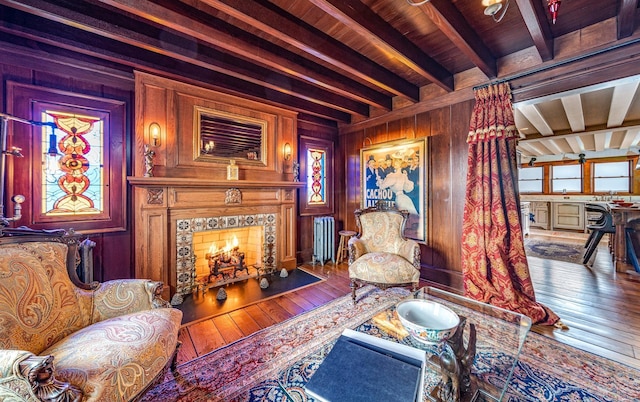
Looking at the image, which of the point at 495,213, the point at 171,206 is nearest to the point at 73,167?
the point at 171,206

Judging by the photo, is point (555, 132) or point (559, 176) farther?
point (559, 176)

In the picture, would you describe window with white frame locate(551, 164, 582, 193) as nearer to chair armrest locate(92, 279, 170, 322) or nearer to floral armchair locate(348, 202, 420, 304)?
floral armchair locate(348, 202, 420, 304)

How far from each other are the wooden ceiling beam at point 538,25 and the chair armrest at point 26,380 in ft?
9.85

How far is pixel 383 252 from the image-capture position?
2680 millimetres

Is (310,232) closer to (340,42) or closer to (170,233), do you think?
(170,233)

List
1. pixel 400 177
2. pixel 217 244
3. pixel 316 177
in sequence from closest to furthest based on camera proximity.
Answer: pixel 217 244 < pixel 400 177 < pixel 316 177

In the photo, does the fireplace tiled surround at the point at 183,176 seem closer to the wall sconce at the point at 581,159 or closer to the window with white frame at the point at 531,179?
the window with white frame at the point at 531,179

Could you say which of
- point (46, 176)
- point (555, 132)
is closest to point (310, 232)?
point (46, 176)

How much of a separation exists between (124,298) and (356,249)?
2.01 m

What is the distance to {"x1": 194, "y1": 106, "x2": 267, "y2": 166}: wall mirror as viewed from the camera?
2758 mm

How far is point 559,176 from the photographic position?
733cm

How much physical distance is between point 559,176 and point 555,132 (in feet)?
11.5

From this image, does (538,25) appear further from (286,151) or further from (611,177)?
(611,177)

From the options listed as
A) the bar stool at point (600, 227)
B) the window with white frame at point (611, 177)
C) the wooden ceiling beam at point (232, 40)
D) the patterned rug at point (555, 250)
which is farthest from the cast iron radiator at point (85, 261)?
the window with white frame at point (611, 177)
